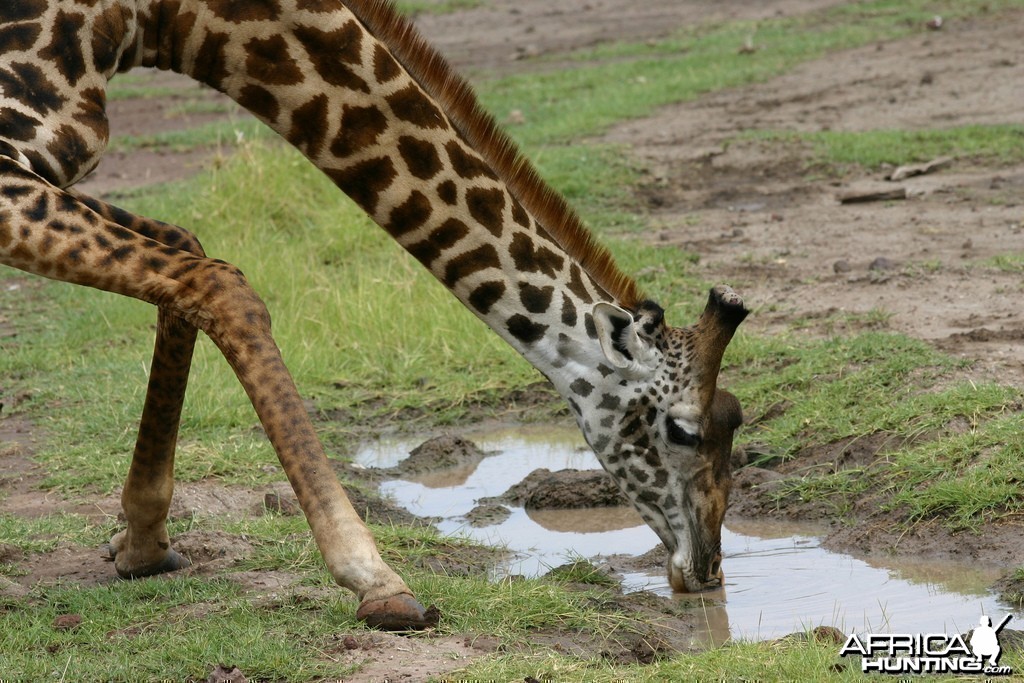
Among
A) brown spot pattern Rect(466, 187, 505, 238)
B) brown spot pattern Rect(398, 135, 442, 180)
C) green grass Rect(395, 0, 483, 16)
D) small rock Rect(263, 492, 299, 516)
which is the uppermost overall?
green grass Rect(395, 0, 483, 16)

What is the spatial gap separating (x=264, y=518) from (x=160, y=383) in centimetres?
78

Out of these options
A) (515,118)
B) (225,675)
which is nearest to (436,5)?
(515,118)

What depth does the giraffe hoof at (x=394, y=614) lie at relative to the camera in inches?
153

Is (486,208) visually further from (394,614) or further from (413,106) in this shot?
(394,614)

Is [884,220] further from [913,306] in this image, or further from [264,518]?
[264,518]

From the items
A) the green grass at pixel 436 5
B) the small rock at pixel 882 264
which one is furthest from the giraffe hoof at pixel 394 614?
the green grass at pixel 436 5

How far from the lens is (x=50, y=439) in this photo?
6.23 m

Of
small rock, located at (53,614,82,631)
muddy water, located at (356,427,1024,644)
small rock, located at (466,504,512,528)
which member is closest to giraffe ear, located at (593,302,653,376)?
muddy water, located at (356,427,1024,644)

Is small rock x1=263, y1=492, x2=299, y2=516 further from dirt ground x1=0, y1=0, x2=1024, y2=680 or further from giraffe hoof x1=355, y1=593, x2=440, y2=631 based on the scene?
giraffe hoof x1=355, y1=593, x2=440, y2=631

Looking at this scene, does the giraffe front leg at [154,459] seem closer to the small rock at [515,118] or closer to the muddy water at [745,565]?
the muddy water at [745,565]

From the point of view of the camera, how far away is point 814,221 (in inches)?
359

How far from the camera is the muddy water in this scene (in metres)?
4.46

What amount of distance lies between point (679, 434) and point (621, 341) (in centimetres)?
38

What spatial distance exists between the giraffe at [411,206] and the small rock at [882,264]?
11.0 ft
